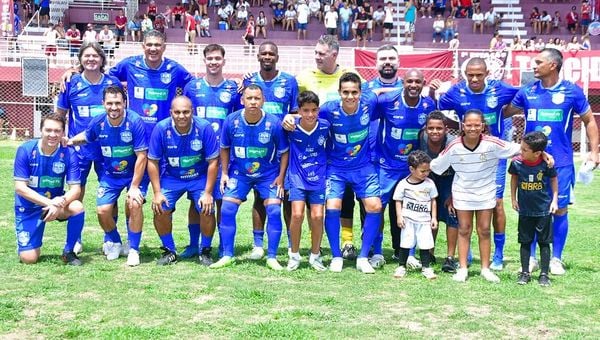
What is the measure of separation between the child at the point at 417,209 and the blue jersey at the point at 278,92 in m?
1.52

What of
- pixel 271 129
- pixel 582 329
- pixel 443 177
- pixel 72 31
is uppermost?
pixel 72 31

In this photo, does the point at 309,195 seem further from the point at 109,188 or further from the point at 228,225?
the point at 109,188

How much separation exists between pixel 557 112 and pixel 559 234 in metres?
1.26

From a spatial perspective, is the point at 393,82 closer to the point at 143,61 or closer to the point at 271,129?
the point at 271,129

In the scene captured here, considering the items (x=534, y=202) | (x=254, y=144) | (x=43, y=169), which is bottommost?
(x=534, y=202)

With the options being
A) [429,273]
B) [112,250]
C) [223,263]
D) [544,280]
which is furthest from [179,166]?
[544,280]

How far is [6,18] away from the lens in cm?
2580

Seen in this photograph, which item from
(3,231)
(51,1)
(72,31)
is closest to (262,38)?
(72,31)

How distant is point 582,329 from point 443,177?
8.05 feet

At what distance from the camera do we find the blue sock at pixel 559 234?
25.3 ft

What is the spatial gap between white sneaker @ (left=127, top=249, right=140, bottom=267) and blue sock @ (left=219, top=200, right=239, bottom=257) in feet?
2.97

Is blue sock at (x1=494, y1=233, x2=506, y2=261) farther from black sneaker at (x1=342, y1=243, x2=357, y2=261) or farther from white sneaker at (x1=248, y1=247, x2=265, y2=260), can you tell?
white sneaker at (x1=248, y1=247, x2=265, y2=260)

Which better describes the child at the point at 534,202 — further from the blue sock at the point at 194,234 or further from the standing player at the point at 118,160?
the standing player at the point at 118,160

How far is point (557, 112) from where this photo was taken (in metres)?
7.56
